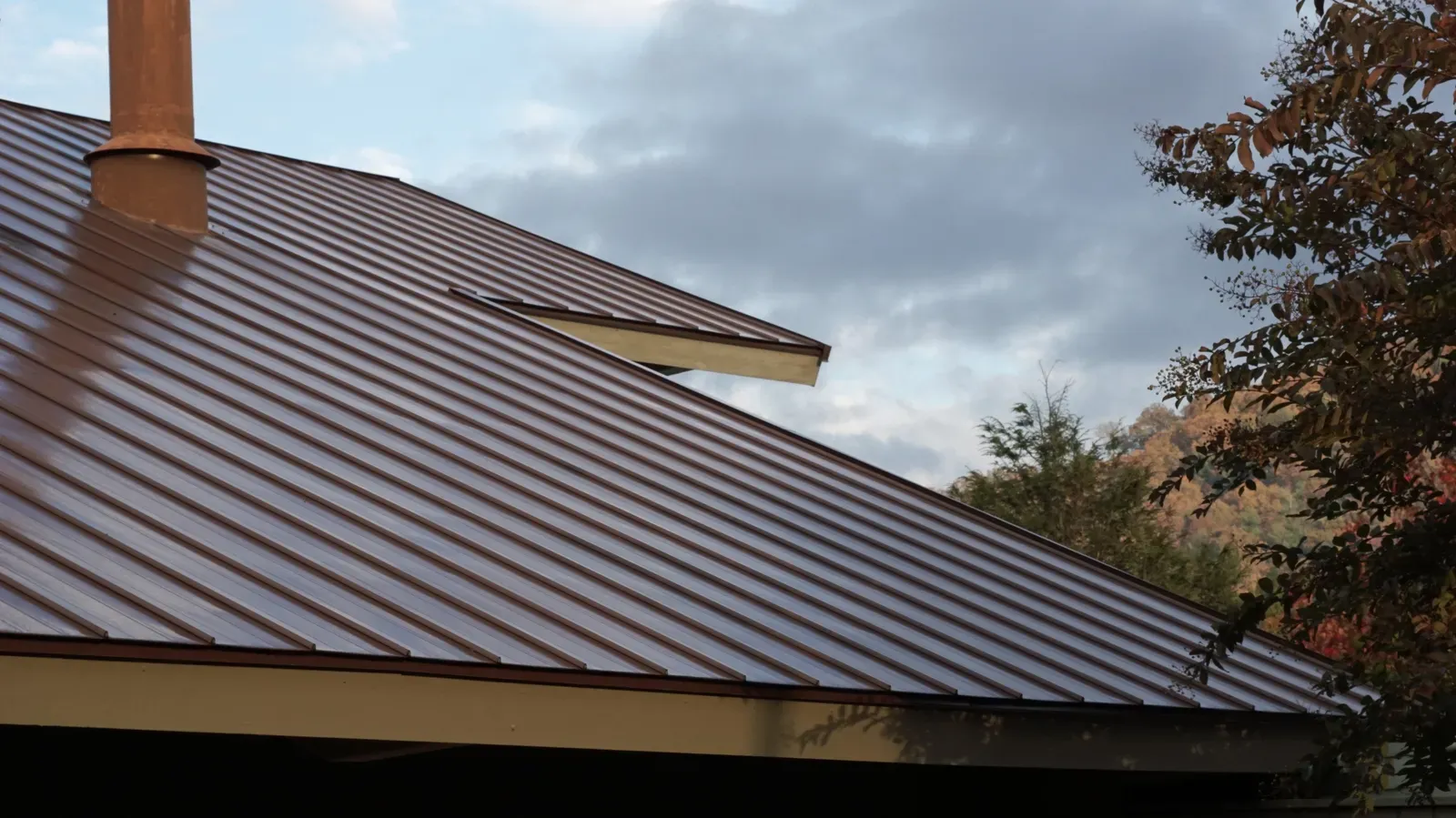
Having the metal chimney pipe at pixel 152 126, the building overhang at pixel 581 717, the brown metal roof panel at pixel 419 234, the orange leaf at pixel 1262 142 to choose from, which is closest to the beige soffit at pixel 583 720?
the building overhang at pixel 581 717

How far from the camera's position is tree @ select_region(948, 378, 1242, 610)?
75.9 ft

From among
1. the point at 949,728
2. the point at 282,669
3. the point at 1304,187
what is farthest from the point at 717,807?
the point at 1304,187

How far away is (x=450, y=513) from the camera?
19.0ft

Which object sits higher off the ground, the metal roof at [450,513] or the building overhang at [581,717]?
the metal roof at [450,513]

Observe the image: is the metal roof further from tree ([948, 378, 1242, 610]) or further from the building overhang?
tree ([948, 378, 1242, 610])

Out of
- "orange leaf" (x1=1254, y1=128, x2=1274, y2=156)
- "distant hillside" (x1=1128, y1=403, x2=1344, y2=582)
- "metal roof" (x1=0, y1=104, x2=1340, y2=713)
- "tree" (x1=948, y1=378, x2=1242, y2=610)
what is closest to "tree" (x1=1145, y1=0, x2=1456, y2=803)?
"orange leaf" (x1=1254, y1=128, x2=1274, y2=156)

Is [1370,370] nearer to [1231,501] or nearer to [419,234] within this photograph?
[419,234]

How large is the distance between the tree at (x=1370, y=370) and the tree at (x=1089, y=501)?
57.1 ft

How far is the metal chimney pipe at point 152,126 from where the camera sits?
9273 mm

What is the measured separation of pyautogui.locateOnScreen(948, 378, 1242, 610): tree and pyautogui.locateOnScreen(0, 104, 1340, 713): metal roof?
15116 mm

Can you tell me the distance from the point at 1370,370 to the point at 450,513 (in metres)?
3.13

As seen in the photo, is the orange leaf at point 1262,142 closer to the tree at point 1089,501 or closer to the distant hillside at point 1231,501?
the tree at point 1089,501

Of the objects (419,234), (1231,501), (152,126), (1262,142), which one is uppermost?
(1231,501)

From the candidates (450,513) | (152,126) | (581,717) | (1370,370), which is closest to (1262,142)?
(1370,370)
